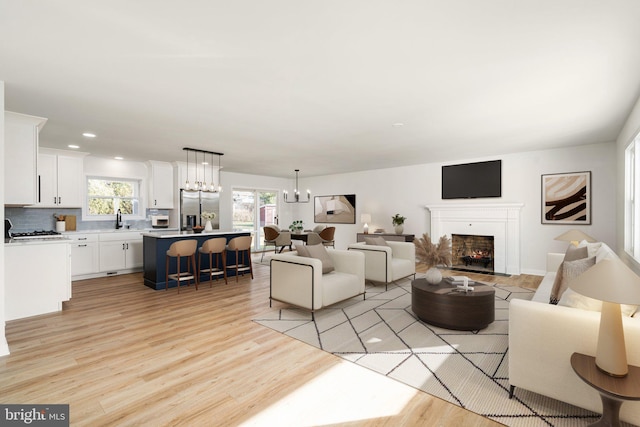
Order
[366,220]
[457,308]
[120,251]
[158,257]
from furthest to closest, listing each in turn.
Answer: [366,220] < [120,251] < [158,257] < [457,308]

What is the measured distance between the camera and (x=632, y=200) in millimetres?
3879

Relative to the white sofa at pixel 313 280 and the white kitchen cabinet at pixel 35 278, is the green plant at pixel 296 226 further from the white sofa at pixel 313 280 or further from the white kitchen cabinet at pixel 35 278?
the white kitchen cabinet at pixel 35 278

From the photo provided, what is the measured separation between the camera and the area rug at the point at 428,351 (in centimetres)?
199

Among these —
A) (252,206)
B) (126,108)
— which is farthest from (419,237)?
(126,108)

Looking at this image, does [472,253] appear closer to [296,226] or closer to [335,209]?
[335,209]

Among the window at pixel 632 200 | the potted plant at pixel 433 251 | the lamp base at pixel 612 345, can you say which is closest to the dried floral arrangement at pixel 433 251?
the potted plant at pixel 433 251

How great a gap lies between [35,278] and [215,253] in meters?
2.58

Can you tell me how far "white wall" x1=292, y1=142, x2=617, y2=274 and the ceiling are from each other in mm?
922

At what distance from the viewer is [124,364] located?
261 centimetres

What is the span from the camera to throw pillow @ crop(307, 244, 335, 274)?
163 inches

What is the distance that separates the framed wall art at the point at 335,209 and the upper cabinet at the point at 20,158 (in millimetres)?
6980

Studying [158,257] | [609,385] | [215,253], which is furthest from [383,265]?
[158,257]

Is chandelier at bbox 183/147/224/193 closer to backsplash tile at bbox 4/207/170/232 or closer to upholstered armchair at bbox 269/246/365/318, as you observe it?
backsplash tile at bbox 4/207/170/232

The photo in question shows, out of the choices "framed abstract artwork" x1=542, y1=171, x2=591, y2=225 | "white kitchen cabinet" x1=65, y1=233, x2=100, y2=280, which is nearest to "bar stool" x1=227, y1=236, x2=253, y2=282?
"white kitchen cabinet" x1=65, y1=233, x2=100, y2=280
